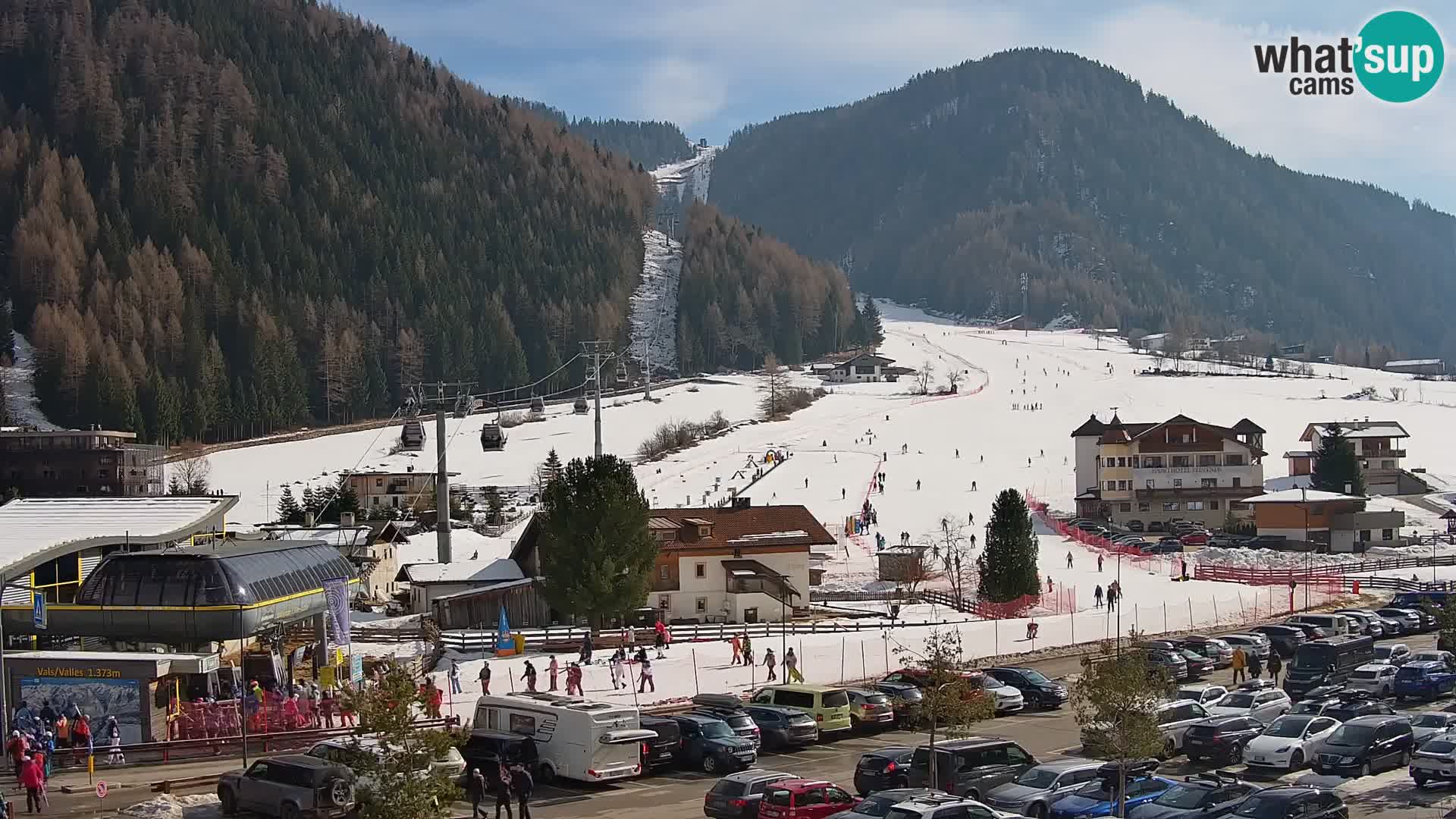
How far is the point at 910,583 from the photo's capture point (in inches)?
2195

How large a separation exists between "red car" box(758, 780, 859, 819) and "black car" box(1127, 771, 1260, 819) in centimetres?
397

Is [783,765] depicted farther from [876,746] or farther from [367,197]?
[367,197]

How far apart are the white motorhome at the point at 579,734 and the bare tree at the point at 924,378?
122807 millimetres

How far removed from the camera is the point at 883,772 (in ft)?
75.4

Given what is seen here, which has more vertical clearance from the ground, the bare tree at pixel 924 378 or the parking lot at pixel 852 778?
the bare tree at pixel 924 378

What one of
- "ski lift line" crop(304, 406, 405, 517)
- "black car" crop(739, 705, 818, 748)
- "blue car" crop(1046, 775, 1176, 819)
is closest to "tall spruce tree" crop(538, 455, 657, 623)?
"black car" crop(739, 705, 818, 748)

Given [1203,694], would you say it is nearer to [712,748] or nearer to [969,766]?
[969,766]

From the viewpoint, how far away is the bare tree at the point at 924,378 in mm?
150000

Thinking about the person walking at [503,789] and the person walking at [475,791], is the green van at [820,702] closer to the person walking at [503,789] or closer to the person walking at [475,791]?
the person walking at [475,791]

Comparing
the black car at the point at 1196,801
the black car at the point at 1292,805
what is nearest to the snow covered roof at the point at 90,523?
the black car at the point at 1196,801

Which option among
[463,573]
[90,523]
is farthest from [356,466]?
[90,523]

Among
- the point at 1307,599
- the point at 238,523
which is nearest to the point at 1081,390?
the point at 238,523

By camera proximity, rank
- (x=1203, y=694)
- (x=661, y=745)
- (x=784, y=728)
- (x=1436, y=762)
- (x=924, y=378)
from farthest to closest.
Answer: (x=924, y=378) → (x=1203, y=694) → (x=784, y=728) → (x=661, y=745) → (x=1436, y=762)

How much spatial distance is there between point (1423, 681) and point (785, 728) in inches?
519
